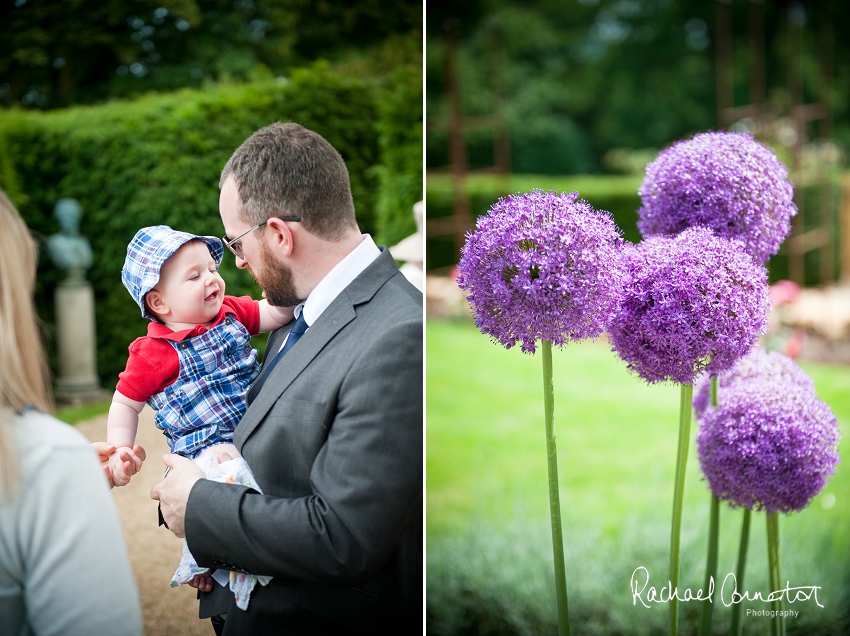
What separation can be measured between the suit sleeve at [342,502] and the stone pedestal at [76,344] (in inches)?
16.9

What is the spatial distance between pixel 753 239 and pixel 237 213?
1105mm

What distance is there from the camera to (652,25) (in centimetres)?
1184

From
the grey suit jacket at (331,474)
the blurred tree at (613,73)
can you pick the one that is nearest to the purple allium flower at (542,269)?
the grey suit jacket at (331,474)

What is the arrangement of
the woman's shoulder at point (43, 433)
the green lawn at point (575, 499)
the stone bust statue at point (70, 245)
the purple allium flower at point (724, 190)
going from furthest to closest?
the green lawn at point (575, 499), the stone bust statue at point (70, 245), the purple allium flower at point (724, 190), the woman's shoulder at point (43, 433)

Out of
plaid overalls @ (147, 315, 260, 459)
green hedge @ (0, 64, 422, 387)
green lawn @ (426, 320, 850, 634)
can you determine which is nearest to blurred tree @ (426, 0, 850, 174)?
green lawn @ (426, 320, 850, 634)

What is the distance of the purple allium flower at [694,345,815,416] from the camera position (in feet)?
5.90

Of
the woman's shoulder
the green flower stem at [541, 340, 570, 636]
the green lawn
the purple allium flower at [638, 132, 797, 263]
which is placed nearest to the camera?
the woman's shoulder

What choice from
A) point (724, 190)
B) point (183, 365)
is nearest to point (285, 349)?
point (183, 365)

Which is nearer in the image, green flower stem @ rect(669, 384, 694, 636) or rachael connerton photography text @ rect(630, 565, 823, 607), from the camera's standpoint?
green flower stem @ rect(669, 384, 694, 636)

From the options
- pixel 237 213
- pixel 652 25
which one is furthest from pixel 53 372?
pixel 652 25

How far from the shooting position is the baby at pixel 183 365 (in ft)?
5.41

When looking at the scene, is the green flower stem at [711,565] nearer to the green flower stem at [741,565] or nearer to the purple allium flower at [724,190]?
the green flower stem at [741,565]

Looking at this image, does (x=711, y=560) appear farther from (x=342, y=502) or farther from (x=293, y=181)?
(x=293, y=181)

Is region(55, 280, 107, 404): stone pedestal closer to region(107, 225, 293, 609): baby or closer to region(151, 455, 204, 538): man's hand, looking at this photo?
region(107, 225, 293, 609): baby
